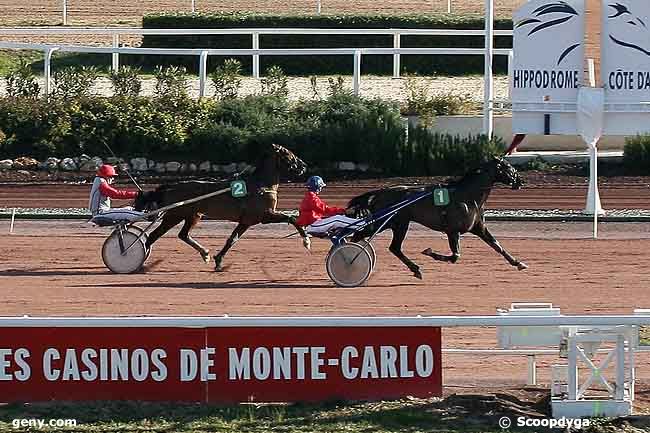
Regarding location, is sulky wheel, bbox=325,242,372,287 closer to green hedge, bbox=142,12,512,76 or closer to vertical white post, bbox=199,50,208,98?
vertical white post, bbox=199,50,208,98

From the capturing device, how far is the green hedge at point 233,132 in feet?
74.1

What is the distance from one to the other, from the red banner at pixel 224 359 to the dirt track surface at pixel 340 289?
0.98m

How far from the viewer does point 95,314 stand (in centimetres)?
1365

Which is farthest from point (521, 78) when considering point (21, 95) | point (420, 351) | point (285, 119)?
point (420, 351)

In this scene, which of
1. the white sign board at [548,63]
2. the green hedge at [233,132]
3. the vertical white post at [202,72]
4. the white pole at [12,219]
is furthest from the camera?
the vertical white post at [202,72]

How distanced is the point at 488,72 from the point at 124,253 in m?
8.13

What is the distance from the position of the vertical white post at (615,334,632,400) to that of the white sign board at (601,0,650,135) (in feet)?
33.6

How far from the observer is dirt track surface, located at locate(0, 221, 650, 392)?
45.3 feet

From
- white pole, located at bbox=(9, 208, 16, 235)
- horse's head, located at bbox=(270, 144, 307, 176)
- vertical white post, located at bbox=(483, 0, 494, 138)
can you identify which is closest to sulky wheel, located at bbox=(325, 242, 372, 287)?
horse's head, located at bbox=(270, 144, 307, 176)

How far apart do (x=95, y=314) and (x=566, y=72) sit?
8572 millimetres

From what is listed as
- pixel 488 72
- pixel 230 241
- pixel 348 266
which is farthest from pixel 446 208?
pixel 488 72

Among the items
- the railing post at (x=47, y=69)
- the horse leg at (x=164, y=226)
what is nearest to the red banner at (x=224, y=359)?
the horse leg at (x=164, y=226)

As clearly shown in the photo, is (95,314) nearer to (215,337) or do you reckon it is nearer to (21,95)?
(215,337)

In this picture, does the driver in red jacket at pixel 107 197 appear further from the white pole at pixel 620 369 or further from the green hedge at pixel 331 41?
the green hedge at pixel 331 41
